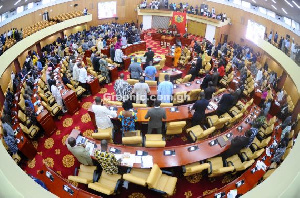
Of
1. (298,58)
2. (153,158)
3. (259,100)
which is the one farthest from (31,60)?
(298,58)

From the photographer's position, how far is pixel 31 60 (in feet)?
40.3

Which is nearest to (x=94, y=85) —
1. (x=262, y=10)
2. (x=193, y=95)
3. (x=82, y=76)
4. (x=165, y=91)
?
(x=82, y=76)

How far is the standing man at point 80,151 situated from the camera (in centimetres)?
549

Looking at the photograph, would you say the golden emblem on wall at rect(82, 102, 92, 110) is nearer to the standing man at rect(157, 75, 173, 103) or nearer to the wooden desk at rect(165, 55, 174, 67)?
the standing man at rect(157, 75, 173, 103)

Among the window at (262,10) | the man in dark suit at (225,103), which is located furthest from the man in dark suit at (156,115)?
the window at (262,10)

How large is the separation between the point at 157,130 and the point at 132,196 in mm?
1973

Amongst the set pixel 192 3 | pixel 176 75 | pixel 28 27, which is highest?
pixel 192 3

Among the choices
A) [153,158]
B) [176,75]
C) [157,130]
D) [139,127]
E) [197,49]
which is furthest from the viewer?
[197,49]

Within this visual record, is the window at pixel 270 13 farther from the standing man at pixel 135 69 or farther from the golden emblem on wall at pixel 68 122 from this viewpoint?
the golden emblem on wall at pixel 68 122

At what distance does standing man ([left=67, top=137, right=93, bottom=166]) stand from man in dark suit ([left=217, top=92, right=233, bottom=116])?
14.7 feet

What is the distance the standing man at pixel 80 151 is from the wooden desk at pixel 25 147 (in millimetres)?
1895

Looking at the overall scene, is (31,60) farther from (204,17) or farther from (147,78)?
(204,17)

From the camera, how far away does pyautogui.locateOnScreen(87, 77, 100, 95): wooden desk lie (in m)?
10.0

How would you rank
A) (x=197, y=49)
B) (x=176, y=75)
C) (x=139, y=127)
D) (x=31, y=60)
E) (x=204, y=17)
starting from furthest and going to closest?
(x=204, y=17), (x=197, y=49), (x=31, y=60), (x=176, y=75), (x=139, y=127)
